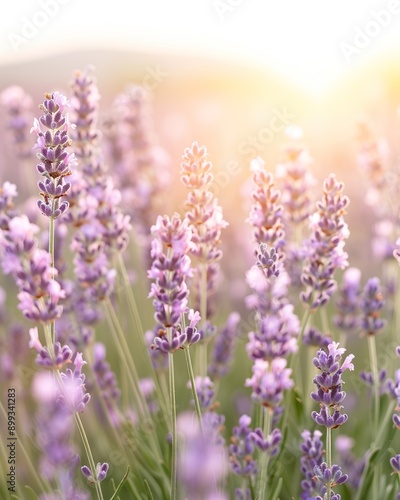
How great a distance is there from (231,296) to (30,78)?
8.87m

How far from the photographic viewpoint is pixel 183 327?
1.91m

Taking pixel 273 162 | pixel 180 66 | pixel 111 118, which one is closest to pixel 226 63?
pixel 180 66

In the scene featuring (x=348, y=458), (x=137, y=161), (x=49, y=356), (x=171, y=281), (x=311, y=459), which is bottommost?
(x=348, y=458)

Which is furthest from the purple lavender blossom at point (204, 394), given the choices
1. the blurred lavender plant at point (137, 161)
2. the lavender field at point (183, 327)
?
the blurred lavender plant at point (137, 161)

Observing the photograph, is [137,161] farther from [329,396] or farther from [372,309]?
[329,396]

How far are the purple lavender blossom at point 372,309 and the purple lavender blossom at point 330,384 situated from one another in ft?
2.21

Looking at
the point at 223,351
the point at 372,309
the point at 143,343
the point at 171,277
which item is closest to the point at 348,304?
the point at 372,309

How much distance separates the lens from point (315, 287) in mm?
2322

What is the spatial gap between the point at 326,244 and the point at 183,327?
0.60 metres

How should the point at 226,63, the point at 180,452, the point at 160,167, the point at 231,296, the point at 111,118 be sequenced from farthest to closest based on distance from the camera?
the point at 226,63, the point at 231,296, the point at 160,167, the point at 111,118, the point at 180,452

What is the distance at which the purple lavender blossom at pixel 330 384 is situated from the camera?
71.5 inches

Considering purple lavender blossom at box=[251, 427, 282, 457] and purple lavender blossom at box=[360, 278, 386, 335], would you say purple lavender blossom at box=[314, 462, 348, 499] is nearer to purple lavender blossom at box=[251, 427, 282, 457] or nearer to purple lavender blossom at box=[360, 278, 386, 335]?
purple lavender blossom at box=[251, 427, 282, 457]

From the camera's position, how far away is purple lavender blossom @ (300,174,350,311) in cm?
221

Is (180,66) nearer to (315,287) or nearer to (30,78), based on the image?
(30,78)
